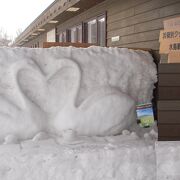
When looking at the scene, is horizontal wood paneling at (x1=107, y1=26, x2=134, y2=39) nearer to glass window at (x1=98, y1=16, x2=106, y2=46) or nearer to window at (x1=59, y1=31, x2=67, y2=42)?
glass window at (x1=98, y1=16, x2=106, y2=46)

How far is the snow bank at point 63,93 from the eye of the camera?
2496 mm

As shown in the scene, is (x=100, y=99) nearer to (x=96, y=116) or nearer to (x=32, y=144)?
(x=96, y=116)

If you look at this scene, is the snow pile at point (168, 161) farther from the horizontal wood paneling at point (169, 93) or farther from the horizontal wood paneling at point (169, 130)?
the horizontal wood paneling at point (169, 93)

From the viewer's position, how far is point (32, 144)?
2365mm

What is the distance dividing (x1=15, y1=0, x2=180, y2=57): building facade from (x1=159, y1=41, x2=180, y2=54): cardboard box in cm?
109

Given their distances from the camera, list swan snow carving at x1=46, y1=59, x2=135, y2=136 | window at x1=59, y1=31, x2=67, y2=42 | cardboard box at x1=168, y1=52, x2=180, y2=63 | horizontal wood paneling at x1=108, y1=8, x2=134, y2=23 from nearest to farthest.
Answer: swan snow carving at x1=46, y1=59, x2=135, y2=136 → cardboard box at x1=168, y1=52, x2=180, y2=63 → horizontal wood paneling at x1=108, y1=8, x2=134, y2=23 → window at x1=59, y1=31, x2=67, y2=42

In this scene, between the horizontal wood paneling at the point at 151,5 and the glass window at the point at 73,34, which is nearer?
the horizontal wood paneling at the point at 151,5

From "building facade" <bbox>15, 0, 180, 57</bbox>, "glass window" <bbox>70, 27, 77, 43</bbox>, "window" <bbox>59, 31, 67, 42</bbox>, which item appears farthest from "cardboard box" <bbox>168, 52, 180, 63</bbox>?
"window" <bbox>59, 31, 67, 42</bbox>

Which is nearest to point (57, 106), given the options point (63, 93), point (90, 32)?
point (63, 93)

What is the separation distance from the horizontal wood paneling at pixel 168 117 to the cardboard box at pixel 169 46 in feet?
1.80

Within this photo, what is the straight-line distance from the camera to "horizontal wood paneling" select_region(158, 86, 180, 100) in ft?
8.46

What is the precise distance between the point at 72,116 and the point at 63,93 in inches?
7.6

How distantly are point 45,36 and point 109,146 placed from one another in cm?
1169

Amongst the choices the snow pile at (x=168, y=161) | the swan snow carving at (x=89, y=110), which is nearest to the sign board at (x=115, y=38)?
the swan snow carving at (x=89, y=110)
